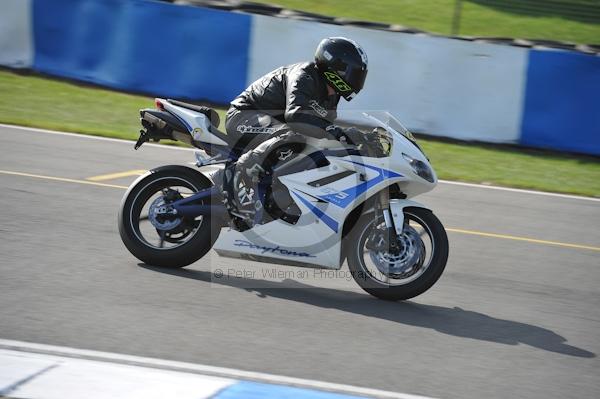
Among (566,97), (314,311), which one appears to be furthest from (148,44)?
(314,311)

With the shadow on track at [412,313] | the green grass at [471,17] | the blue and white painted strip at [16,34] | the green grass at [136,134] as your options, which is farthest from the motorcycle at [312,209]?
the green grass at [471,17]

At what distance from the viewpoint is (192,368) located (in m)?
5.09

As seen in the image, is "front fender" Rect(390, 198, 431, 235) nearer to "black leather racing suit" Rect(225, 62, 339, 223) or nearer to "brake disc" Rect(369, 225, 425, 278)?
"brake disc" Rect(369, 225, 425, 278)

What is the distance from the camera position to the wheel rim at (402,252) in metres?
6.50

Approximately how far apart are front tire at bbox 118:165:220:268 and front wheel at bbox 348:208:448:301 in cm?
122

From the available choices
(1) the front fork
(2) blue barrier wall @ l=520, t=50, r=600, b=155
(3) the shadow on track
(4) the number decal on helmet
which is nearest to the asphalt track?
(3) the shadow on track

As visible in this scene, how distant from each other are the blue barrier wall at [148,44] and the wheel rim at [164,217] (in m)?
7.84

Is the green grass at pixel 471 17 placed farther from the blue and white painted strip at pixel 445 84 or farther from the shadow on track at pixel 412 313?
the shadow on track at pixel 412 313

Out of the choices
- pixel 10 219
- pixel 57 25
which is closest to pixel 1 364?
pixel 10 219

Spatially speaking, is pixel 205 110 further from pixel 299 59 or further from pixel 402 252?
pixel 299 59

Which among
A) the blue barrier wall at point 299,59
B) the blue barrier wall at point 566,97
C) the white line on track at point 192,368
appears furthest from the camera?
the blue barrier wall at point 299,59

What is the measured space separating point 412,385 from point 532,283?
2.90 meters

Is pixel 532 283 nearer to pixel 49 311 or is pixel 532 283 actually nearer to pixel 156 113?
pixel 156 113

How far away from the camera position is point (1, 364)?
192 inches
